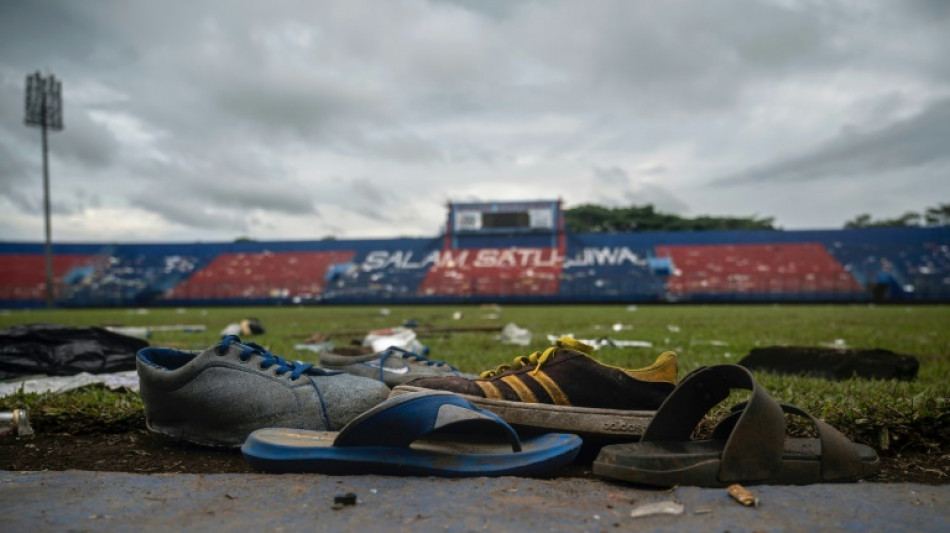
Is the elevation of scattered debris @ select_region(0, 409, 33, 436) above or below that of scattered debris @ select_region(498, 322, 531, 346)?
above

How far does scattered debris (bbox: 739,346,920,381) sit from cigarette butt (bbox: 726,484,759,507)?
2.34m

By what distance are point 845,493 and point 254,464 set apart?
1527mm

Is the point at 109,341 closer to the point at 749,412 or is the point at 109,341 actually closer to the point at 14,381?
the point at 14,381

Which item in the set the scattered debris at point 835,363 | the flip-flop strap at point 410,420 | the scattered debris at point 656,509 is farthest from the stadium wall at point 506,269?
the scattered debris at point 656,509

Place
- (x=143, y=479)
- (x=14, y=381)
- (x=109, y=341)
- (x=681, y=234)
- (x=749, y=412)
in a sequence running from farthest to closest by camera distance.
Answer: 1. (x=681, y=234)
2. (x=109, y=341)
3. (x=14, y=381)
4. (x=143, y=479)
5. (x=749, y=412)

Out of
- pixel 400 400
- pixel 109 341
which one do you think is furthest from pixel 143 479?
pixel 109 341

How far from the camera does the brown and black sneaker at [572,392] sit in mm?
1876

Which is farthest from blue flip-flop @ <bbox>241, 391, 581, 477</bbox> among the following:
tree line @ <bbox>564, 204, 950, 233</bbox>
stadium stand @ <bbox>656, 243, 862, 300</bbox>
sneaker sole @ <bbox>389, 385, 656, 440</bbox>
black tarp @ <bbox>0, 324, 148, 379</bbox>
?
tree line @ <bbox>564, 204, 950, 233</bbox>

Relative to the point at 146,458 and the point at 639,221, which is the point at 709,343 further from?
the point at 639,221

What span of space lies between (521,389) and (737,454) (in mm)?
681

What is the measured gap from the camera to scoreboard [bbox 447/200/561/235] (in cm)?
3700

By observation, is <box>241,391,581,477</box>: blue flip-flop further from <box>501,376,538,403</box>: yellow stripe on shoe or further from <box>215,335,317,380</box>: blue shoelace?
<box>215,335,317,380</box>: blue shoelace

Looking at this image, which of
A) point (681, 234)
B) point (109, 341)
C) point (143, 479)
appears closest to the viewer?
point (143, 479)

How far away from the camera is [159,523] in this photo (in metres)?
1.35
